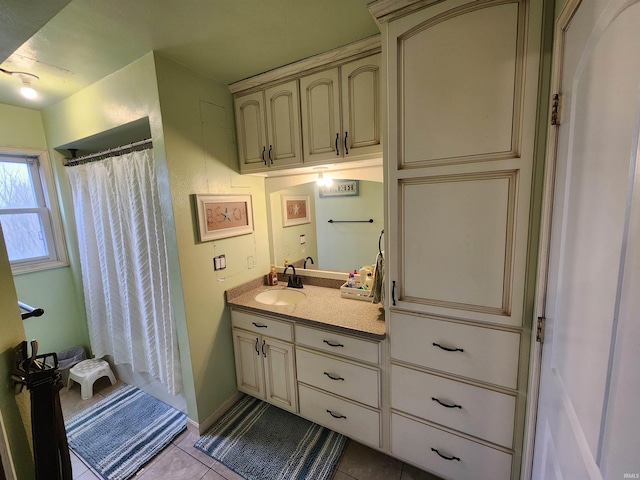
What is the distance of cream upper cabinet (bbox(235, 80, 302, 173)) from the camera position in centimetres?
174

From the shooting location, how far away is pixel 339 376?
62.4 inches

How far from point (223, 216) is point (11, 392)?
127 centimetres

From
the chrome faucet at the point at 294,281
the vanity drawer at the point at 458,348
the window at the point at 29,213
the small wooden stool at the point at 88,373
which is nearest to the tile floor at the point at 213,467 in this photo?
the small wooden stool at the point at 88,373

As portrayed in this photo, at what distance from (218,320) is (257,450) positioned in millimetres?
871

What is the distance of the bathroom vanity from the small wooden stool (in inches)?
52.7

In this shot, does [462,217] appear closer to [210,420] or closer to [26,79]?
[210,420]

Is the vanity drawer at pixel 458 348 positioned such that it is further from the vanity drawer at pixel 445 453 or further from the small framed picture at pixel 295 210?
the small framed picture at pixel 295 210

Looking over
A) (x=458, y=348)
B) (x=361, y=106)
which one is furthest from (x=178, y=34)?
(x=458, y=348)

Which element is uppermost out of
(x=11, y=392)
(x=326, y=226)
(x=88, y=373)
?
(x=326, y=226)

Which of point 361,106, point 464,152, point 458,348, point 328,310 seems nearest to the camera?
point 464,152

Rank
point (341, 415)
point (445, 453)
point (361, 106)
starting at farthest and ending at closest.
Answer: point (341, 415)
point (361, 106)
point (445, 453)

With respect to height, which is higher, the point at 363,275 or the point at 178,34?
the point at 178,34

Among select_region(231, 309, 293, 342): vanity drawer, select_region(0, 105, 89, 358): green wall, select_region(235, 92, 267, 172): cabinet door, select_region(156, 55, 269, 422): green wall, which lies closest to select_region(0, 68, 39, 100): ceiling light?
select_region(0, 105, 89, 358): green wall

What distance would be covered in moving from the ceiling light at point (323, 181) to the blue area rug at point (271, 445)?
1.79 metres
